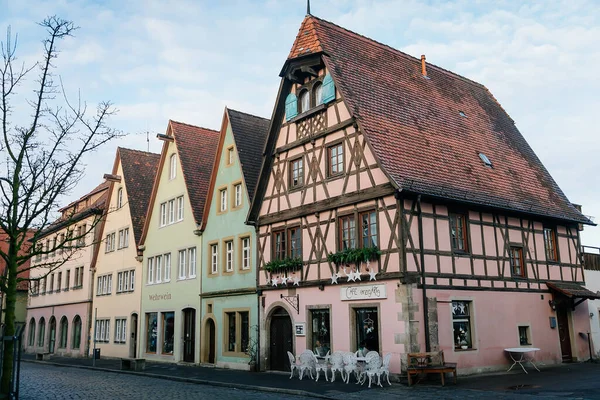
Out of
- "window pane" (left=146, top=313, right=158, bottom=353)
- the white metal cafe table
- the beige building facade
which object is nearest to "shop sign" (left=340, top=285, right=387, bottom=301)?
the white metal cafe table

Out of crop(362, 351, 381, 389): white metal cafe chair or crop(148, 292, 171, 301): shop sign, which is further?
crop(148, 292, 171, 301): shop sign

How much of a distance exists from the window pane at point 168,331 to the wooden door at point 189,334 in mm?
1096

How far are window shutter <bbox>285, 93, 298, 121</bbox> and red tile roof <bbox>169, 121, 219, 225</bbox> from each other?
8.24 meters

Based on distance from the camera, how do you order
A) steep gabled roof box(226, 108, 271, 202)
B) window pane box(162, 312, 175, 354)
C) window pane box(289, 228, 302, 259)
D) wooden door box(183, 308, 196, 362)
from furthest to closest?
window pane box(162, 312, 175, 354) < wooden door box(183, 308, 196, 362) < steep gabled roof box(226, 108, 271, 202) < window pane box(289, 228, 302, 259)

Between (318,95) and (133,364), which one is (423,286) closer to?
(318,95)

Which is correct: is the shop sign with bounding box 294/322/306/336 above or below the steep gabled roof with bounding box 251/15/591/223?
below

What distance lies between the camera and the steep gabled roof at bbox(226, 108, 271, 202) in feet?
84.3

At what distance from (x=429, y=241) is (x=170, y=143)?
17815 mm

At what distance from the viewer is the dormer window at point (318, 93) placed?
70.3 ft

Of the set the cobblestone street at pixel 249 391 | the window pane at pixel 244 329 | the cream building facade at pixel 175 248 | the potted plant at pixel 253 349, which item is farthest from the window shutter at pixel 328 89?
the cream building facade at pixel 175 248

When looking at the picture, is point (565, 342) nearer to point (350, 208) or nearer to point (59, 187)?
point (350, 208)

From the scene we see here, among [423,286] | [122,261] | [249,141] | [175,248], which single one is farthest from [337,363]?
[122,261]

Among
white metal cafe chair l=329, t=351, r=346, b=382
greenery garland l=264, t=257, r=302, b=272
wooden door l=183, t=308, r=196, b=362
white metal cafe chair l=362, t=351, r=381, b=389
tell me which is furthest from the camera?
wooden door l=183, t=308, r=196, b=362

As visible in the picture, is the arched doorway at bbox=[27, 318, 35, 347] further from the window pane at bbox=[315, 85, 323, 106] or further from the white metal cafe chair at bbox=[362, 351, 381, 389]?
the white metal cafe chair at bbox=[362, 351, 381, 389]
